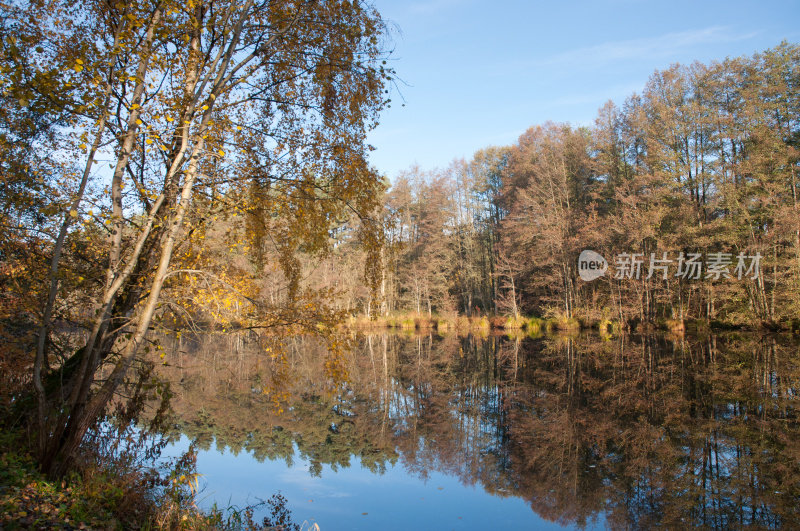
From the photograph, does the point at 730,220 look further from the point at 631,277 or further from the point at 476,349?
the point at 476,349

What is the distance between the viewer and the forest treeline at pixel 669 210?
2061cm

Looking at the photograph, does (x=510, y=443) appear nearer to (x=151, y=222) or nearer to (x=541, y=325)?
(x=151, y=222)

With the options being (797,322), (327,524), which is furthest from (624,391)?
(797,322)

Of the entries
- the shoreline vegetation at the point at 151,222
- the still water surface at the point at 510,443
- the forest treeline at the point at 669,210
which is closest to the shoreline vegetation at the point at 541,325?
the forest treeline at the point at 669,210

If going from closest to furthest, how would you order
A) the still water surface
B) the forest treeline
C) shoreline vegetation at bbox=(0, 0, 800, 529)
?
shoreline vegetation at bbox=(0, 0, 800, 529)
the still water surface
the forest treeline

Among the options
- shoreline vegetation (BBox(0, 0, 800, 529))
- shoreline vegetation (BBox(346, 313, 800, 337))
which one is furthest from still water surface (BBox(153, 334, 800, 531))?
shoreline vegetation (BBox(346, 313, 800, 337))

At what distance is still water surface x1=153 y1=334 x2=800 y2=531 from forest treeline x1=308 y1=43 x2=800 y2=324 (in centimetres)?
810

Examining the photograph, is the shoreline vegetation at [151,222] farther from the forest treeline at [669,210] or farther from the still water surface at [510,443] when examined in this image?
the forest treeline at [669,210]

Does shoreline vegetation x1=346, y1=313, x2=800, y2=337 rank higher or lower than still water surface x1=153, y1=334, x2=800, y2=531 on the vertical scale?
higher

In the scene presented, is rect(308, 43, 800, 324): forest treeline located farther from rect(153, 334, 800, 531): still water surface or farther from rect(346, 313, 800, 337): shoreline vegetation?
rect(153, 334, 800, 531): still water surface

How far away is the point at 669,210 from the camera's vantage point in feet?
76.1

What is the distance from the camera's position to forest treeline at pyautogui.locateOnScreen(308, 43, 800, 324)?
67.6 feet

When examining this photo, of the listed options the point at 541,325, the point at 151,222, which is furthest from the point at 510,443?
the point at 541,325

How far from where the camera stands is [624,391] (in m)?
11.2
